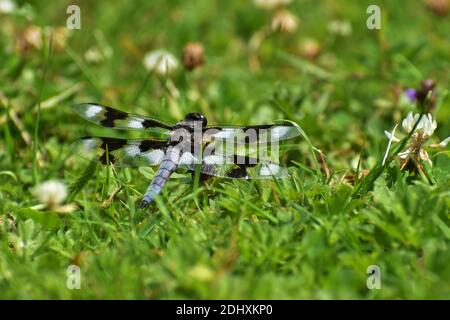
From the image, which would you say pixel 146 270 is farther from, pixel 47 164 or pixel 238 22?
pixel 238 22

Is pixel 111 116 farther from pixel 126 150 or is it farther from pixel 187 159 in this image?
pixel 187 159

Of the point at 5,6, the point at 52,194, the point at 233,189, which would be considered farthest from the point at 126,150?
the point at 5,6

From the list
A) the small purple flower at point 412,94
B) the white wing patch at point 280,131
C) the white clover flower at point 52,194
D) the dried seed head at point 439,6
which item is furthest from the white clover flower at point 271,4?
the white clover flower at point 52,194

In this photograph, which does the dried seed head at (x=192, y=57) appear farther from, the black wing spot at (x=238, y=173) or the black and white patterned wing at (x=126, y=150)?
the black wing spot at (x=238, y=173)

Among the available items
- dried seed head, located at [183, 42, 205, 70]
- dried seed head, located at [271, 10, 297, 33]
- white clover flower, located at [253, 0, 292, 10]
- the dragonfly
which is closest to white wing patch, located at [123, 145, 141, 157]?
the dragonfly

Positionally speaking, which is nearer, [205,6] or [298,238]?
[298,238]
